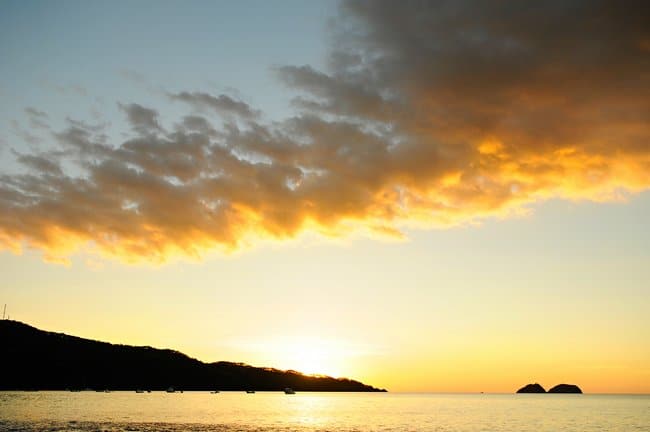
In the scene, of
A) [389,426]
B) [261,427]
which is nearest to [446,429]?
[389,426]

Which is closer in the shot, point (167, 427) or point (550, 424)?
point (167, 427)

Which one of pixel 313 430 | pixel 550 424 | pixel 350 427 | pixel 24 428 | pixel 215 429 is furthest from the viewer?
pixel 550 424

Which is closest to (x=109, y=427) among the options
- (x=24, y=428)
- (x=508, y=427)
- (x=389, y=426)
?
(x=24, y=428)

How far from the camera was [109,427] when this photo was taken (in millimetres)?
93938

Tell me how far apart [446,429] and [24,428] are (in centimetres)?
8287

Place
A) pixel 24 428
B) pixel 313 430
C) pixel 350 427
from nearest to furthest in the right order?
pixel 24 428
pixel 313 430
pixel 350 427

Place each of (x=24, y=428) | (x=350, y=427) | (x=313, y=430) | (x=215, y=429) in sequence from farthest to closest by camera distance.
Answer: (x=350, y=427) → (x=313, y=430) → (x=215, y=429) → (x=24, y=428)

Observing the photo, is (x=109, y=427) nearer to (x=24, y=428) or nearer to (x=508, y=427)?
(x=24, y=428)

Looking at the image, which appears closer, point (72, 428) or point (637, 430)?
point (72, 428)

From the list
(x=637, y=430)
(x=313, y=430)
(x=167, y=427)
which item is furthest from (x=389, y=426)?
(x=637, y=430)

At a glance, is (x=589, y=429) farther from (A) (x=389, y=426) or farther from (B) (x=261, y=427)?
(B) (x=261, y=427)

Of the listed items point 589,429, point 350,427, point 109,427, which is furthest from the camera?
point 589,429

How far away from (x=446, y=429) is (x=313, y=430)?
106 ft

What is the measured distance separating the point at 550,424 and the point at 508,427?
58.8 feet
